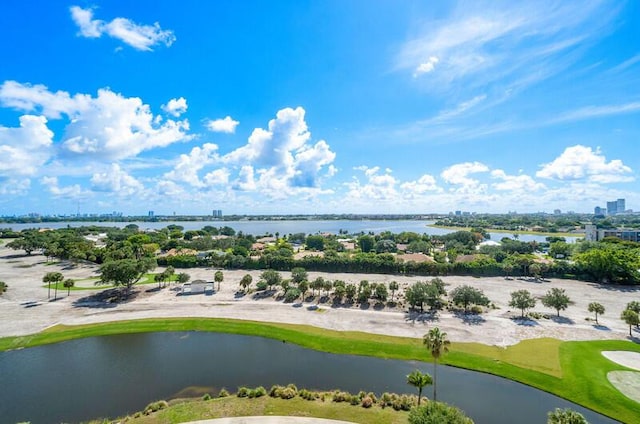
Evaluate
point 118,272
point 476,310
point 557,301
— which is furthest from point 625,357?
point 118,272

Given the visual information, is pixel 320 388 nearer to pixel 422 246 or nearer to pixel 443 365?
pixel 443 365

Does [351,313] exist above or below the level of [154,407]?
above

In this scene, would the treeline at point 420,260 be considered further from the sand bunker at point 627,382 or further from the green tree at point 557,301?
the sand bunker at point 627,382

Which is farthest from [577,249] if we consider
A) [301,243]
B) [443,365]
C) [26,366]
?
[26,366]

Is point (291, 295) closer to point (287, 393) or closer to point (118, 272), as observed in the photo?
point (287, 393)

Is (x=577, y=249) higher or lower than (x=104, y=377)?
higher

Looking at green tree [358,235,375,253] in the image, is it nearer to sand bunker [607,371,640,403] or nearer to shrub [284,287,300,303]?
shrub [284,287,300,303]

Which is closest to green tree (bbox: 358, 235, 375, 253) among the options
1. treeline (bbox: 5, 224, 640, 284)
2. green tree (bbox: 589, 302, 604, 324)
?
treeline (bbox: 5, 224, 640, 284)
